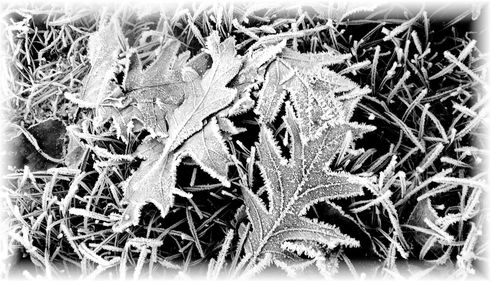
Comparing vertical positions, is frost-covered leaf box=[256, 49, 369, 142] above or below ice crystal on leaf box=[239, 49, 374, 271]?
above

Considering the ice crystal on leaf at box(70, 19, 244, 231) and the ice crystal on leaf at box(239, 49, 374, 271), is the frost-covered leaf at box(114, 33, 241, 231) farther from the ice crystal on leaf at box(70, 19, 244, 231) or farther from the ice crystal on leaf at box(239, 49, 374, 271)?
the ice crystal on leaf at box(239, 49, 374, 271)

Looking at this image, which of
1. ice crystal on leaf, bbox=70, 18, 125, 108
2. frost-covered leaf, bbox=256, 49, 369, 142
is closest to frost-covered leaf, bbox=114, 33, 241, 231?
frost-covered leaf, bbox=256, 49, 369, 142

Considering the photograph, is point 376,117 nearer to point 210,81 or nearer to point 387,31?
point 387,31

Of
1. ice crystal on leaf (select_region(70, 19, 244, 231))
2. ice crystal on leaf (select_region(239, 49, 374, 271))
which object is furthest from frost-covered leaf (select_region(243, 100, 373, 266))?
ice crystal on leaf (select_region(70, 19, 244, 231))

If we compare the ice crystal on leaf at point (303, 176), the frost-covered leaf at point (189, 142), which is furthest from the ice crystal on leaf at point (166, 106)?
the ice crystal on leaf at point (303, 176)

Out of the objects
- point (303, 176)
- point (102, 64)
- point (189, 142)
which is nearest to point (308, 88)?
point (303, 176)

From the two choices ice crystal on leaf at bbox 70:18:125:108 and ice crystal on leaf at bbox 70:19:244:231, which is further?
ice crystal on leaf at bbox 70:18:125:108

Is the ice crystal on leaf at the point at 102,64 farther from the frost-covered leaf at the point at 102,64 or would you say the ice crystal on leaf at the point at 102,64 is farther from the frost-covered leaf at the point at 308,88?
the frost-covered leaf at the point at 308,88
